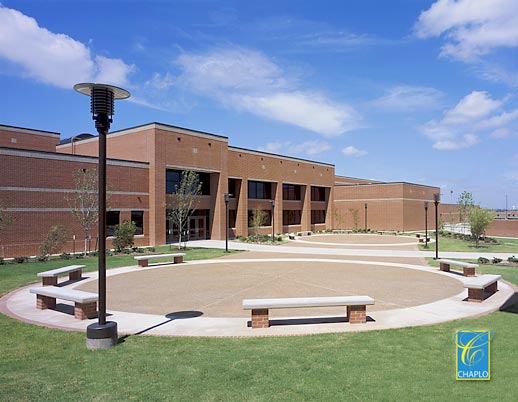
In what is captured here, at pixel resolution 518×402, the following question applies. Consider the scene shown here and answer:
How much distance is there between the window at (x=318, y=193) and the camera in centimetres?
5638

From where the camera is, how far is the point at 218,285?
13805 mm

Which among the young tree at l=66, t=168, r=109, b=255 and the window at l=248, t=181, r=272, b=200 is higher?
the window at l=248, t=181, r=272, b=200

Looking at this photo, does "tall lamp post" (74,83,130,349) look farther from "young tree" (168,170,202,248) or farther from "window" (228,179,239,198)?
"window" (228,179,239,198)

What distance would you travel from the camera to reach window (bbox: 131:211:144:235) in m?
31.1

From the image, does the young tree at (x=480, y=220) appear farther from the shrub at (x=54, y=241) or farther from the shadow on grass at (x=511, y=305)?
the shrub at (x=54, y=241)

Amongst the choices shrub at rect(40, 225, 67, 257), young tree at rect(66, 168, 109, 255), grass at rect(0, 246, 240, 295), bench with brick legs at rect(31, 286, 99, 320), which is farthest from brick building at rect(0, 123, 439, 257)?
bench with brick legs at rect(31, 286, 99, 320)

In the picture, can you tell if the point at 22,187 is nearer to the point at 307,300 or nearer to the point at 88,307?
the point at 88,307

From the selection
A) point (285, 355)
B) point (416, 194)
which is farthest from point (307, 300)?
point (416, 194)

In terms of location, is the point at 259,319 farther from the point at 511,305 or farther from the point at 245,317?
the point at 511,305

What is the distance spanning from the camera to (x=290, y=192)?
5219 centimetres

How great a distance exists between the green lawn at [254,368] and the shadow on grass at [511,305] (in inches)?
75.1

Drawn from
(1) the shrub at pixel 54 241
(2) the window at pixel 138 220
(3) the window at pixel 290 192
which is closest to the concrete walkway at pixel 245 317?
(1) the shrub at pixel 54 241

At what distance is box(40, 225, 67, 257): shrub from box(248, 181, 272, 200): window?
23174 mm

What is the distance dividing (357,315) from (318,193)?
1942 inches
